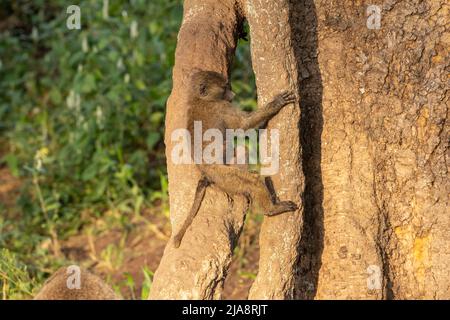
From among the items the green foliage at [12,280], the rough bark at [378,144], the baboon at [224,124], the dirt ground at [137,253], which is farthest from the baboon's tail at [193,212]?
the dirt ground at [137,253]

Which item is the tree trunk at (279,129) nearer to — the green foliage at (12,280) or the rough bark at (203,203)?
the rough bark at (203,203)

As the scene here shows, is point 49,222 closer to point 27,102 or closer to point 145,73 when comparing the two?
point 145,73

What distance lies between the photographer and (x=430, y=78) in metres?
4.07

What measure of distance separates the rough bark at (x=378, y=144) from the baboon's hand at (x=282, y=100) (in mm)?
332

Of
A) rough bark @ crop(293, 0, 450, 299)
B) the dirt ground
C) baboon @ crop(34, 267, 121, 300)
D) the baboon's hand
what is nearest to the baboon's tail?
the baboon's hand

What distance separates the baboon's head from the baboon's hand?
27 cm

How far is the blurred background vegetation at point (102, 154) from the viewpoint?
655 centimetres

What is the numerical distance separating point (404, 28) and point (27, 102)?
18.6 feet

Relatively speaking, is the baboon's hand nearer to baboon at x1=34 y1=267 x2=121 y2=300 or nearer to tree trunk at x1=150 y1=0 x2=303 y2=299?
tree trunk at x1=150 y1=0 x2=303 y2=299

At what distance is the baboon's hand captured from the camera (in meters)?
3.81

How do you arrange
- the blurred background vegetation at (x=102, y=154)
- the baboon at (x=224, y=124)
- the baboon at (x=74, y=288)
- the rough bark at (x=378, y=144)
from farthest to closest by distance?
the blurred background vegetation at (x=102, y=154) → the baboon at (x=74, y=288) → the rough bark at (x=378, y=144) → the baboon at (x=224, y=124)

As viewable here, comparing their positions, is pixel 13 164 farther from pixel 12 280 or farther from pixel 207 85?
pixel 207 85

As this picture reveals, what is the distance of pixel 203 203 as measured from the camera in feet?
12.7
